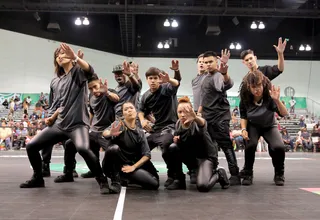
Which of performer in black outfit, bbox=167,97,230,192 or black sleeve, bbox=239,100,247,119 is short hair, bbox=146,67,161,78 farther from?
black sleeve, bbox=239,100,247,119

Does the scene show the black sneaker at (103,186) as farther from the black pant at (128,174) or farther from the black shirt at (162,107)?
the black shirt at (162,107)

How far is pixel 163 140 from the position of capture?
4.31 m

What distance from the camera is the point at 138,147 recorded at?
4.10 m

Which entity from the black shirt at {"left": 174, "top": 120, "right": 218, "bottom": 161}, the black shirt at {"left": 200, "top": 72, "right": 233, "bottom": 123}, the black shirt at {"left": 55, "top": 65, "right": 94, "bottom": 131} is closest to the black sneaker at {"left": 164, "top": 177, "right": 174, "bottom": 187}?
the black shirt at {"left": 174, "top": 120, "right": 218, "bottom": 161}

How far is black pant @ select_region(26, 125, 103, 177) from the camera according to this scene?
375 cm

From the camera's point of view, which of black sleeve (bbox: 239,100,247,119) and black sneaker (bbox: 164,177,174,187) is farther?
black sleeve (bbox: 239,100,247,119)

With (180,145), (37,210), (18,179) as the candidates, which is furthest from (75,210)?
(18,179)

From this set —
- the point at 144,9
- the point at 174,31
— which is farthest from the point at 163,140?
the point at 174,31

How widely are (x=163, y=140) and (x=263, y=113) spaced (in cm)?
140

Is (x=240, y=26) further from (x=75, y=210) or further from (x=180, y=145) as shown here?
(x=75, y=210)

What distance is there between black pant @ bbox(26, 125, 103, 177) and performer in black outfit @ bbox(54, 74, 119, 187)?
65 cm

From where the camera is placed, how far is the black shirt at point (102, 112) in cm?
482

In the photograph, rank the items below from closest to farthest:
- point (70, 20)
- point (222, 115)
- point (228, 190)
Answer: point (228, 190) < point (222, 115) < point (70, 20)

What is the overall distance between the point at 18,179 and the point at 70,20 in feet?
58.2
